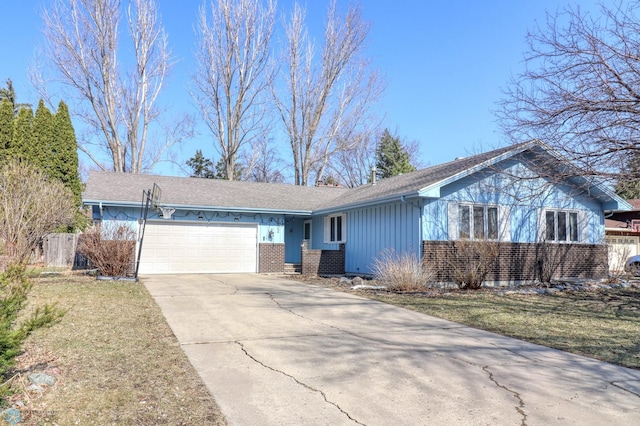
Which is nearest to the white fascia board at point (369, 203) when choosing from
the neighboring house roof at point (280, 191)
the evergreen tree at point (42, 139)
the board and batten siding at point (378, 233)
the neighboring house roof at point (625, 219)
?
the neighboring house roof at point (280, 191)

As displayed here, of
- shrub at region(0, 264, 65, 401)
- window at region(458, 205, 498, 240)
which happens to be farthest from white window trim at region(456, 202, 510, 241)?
shrub at region(0, 264, 65, 401)

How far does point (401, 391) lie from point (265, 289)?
826 centimetres

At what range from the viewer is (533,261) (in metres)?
15.1

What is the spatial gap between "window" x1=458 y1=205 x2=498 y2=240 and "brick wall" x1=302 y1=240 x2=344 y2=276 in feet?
16.2

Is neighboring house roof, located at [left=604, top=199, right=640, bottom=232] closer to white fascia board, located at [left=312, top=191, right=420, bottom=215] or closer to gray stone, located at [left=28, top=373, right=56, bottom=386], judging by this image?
white fascia board, located at [left=312, top=191, right=420, bottom=215]

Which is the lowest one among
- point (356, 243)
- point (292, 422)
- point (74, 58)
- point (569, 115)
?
point (292, 422)

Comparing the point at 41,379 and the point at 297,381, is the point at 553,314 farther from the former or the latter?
the point at 41,379

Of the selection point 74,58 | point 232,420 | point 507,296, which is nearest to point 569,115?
point 507,296

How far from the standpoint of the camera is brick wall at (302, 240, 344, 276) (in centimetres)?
1680

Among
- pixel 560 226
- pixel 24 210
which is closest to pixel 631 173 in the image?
pixel 560 226

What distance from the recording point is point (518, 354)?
5863 mm

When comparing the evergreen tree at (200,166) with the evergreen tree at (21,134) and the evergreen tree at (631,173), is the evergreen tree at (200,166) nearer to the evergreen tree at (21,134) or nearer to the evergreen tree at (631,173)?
the evergreen tree at (21,134)

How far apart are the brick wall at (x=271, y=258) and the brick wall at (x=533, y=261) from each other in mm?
7067

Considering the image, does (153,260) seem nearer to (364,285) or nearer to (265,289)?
(265,289)
